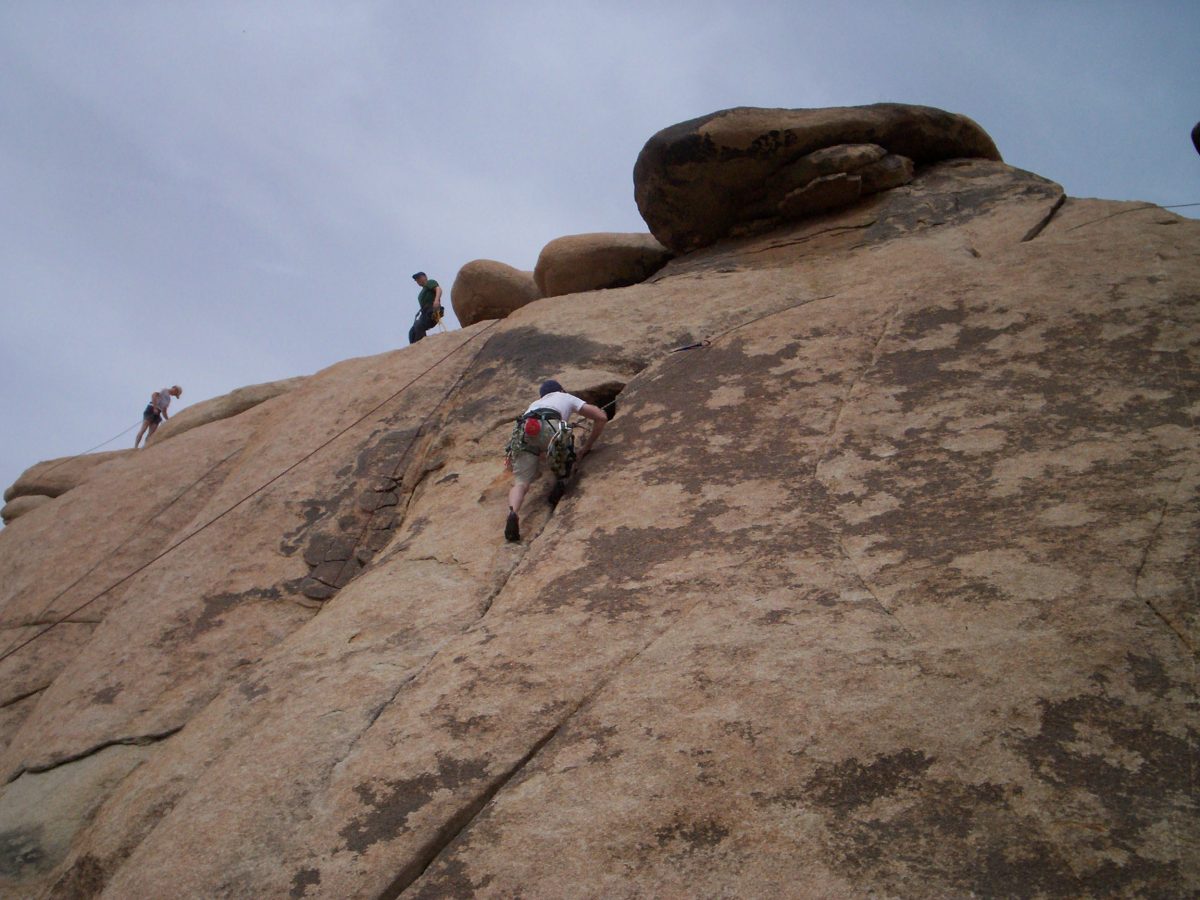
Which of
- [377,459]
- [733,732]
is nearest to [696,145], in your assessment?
[377,459]

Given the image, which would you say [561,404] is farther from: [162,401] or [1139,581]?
[162,401]

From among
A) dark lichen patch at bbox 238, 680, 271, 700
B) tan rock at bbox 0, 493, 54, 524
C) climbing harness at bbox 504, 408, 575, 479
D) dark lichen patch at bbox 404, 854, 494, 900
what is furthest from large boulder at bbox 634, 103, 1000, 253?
tan rock at bbox 0, 493, 54, 524

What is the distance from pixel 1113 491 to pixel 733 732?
8.57 feet

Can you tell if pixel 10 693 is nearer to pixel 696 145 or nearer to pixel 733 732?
pixel 733 732

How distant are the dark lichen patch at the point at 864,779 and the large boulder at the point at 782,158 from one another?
28.3ft

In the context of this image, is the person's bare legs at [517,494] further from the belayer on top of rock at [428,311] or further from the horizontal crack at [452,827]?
the belayer on top of rock at [428,311]

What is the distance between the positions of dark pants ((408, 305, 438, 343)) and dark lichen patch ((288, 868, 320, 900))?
10.4 m

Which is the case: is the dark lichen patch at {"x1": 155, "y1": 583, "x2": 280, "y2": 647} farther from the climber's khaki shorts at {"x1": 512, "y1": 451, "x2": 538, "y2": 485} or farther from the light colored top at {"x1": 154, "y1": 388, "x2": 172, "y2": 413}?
the light colored top at {"x1": 154, "y1": 388, "x2": 172, "y2": 413}

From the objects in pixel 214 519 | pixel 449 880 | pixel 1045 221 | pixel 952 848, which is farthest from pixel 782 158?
pixel 449 880

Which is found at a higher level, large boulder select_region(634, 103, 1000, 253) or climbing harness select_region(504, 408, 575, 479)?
large boulder select_region(634, 103, 1000, 253)

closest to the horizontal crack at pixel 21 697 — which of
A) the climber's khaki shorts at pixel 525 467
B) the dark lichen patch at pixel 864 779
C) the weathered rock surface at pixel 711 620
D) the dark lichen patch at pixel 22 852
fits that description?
the weathered rock surface at pixel 711 620

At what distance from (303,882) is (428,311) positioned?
10635 mm

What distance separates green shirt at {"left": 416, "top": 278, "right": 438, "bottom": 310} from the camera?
46.9ft

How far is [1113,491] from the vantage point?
532 cm
